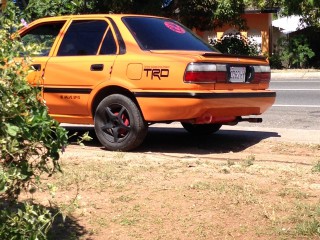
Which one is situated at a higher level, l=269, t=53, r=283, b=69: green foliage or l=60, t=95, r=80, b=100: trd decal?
l=60, t=95, r=80, b=100: trd decal

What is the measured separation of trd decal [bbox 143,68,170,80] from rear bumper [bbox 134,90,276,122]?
18 centimetres

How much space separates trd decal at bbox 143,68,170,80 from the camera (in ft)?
23.0

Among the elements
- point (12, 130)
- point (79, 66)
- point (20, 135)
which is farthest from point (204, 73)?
point (12, 130)

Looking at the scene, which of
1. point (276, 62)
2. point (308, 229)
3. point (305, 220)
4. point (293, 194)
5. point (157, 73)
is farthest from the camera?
point (276, 62)

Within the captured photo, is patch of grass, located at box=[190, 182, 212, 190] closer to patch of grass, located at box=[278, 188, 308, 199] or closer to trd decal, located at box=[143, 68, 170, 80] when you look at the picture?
patch of grass, located at box=[278, 188, 308, 199]

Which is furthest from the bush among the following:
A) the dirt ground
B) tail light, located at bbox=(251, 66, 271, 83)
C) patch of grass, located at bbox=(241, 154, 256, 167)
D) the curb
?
the curb

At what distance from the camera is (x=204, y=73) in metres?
6.95

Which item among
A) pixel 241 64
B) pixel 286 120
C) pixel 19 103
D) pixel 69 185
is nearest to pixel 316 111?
pixel 286 120

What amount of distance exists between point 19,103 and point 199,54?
13.7 feet

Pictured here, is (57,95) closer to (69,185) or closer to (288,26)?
(69,185)

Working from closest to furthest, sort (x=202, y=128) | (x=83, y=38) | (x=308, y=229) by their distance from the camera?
(x=308, y=229) → (x=83, y=38) → (x=202, y=128)

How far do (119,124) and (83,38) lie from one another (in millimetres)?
1295

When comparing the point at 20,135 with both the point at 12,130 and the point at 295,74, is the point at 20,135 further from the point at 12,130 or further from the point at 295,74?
the point at 295,74

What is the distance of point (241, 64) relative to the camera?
24.6ft
